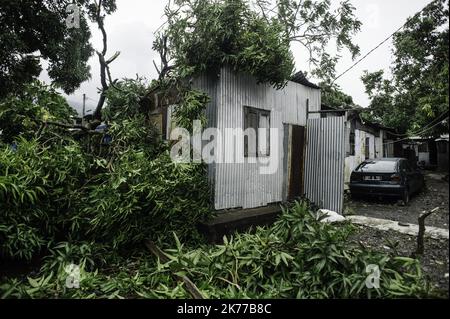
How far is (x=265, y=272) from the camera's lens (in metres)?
3.85

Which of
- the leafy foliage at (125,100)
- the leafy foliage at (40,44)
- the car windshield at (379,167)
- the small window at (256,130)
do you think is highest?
the leafy foliage at (40,44)

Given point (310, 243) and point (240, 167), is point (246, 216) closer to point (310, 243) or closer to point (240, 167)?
point (240, 167)

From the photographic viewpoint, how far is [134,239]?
5.01 meters

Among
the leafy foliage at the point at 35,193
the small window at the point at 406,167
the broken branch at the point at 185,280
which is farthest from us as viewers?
the small window at the point at 406,167

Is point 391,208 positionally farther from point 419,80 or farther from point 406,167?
point 419,80

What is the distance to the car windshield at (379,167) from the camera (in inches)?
346

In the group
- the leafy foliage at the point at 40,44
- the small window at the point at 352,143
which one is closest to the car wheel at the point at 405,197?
the small window at the point at 352,143

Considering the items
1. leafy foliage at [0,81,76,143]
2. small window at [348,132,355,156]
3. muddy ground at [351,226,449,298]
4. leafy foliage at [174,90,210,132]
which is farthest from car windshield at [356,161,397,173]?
leafy foliage at [0,81,76,143]

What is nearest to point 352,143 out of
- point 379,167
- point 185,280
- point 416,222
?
point 379,167

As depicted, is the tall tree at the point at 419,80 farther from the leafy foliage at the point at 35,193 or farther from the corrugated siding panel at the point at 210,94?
the leafy foliage at the point at 35,193

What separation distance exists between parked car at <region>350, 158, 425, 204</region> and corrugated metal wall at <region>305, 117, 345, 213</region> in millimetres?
2290

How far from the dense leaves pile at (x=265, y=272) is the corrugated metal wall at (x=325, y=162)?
3.56 meters

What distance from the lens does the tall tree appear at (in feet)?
10.5
